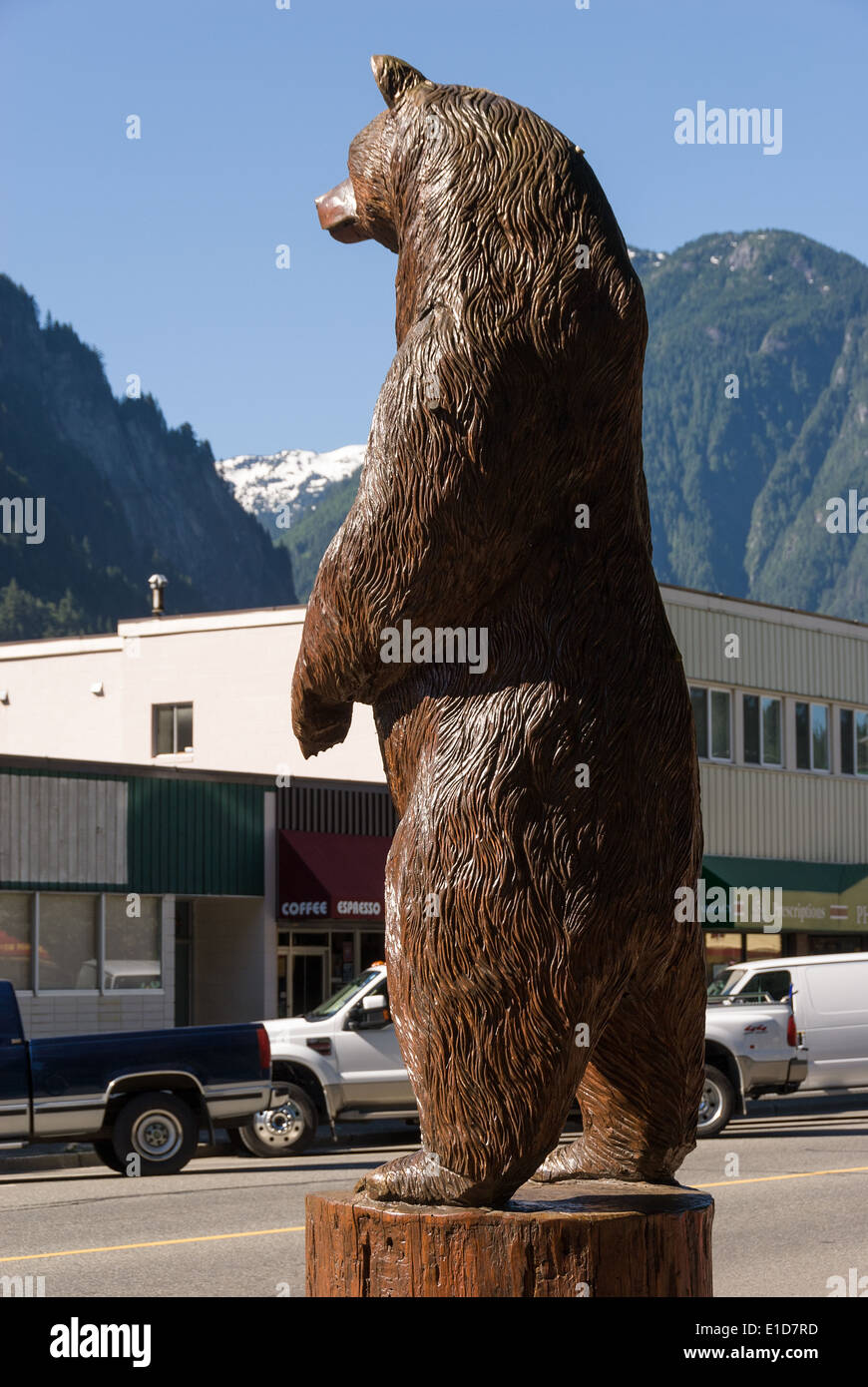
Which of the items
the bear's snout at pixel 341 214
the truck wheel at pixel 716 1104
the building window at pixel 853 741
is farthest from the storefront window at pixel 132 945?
the bear's snout at pixel 341 214

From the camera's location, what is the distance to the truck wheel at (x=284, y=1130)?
607 inches

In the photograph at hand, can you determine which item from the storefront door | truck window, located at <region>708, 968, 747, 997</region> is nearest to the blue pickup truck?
truck window, located at <region>708, 968, 747, 997</region>

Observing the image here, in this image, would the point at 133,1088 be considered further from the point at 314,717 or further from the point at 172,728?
the point at 172,728

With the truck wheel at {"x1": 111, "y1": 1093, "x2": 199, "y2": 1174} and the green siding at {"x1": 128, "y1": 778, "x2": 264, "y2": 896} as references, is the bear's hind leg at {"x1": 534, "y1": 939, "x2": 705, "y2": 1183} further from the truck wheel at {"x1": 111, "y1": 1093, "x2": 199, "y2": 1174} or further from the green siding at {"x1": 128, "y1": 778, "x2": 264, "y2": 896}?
the green siding at {"x1": 128, "y1": 778, "x2": 264, "y2": 896}

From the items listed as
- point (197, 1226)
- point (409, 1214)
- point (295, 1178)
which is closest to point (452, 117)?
point (409, 1214)

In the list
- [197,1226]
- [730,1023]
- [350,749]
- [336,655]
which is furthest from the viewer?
[350,749]

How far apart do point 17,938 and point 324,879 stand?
4.71 metres

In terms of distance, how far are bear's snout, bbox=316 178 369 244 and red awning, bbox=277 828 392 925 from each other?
67.3ft

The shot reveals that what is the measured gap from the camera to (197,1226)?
1053 cm

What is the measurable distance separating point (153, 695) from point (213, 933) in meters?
6.39

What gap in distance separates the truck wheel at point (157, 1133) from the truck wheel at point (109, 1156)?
0.09 metres

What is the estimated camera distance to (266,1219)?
34.9ft

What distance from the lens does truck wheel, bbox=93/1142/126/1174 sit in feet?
47.4

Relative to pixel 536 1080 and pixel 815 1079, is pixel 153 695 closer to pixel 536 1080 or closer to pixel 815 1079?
pixel 815 1079
